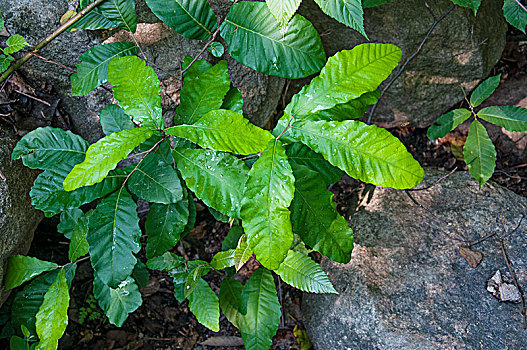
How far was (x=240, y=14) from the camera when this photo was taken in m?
1.57

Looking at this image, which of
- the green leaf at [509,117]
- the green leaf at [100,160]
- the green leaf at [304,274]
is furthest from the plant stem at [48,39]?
the green leaf at [509,117]

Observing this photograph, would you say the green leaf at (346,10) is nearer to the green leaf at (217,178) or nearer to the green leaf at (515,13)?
the green leaf at (217,178)

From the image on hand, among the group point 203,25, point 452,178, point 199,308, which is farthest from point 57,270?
point 452,178

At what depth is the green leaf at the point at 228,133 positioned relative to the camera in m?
1.29

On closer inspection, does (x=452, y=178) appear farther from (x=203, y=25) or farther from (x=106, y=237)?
(x=106, y=237)

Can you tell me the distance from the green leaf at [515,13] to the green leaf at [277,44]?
1204 mm

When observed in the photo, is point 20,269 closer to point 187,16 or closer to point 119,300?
point 119,300

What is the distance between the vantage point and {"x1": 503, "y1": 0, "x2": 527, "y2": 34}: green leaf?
6.44 feet

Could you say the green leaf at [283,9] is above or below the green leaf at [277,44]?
above

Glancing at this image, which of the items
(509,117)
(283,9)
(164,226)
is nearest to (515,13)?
(509,117)

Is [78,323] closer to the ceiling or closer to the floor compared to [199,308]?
closer to the floor

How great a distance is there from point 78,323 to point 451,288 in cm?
212

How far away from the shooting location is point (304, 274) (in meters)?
1.77

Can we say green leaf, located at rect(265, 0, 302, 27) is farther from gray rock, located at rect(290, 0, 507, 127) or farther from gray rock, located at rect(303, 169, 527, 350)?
gray rock, located at rect(303, 169, 527, 350)
